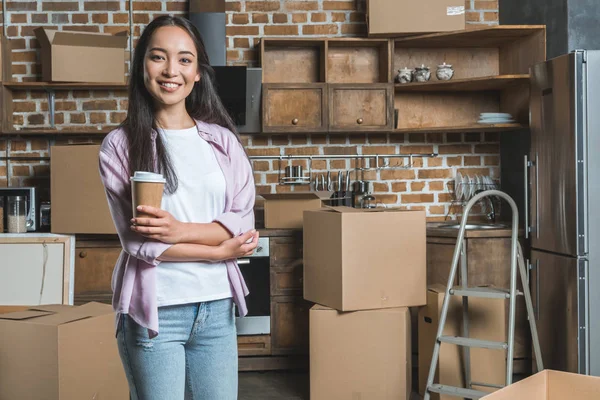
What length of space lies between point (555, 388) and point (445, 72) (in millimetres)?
3016

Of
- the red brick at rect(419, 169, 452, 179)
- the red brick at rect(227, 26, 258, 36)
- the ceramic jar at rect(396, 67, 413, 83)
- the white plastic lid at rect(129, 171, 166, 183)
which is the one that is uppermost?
the red brick at rect(227, 26, 258, 36)

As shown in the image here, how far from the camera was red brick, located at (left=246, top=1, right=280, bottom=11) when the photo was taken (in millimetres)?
4293

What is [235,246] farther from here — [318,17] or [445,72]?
[318,17]

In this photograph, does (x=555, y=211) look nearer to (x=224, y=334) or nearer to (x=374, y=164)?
(x=374, y=164)

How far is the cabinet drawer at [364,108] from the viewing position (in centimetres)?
414

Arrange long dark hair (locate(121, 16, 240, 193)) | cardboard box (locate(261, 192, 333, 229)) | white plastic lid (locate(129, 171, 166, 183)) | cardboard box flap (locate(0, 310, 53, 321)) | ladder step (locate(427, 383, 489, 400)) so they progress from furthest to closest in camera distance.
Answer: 1. cardboard box (locate(261, 192, 333, 229))
2. ladder step (locate(427, 383, 489, 400))
3. cardboard box flap (locate(0, 310, 53, 321))
4. long dark hair (locate(121, 16, 240, 193))
5. white plastic lid (locate(129, 171, 166, 183))

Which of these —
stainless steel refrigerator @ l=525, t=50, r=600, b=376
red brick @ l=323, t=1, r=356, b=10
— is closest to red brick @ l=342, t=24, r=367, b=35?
red brick @ l=323, t=1, r=356, b=10

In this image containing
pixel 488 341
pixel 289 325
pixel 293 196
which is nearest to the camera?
pixel 488 341

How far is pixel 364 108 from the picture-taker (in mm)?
4145

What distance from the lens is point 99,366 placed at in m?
2.68

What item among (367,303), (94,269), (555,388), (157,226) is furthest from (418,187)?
(157,226)

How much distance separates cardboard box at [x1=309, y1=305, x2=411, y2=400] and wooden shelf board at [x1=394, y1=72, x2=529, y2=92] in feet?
4.99

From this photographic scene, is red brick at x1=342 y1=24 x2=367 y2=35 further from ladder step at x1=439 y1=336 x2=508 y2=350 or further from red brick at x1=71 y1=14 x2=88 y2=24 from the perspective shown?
ladder step at x1=439 y1=336 x2=508 y2=350

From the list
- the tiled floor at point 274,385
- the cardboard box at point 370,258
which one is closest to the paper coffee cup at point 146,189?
the cardboard box at point 370,258
